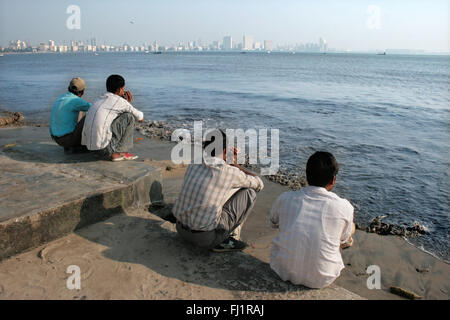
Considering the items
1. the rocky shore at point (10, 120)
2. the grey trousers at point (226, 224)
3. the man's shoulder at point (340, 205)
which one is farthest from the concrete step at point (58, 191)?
the rocky shore at point (10, 120)

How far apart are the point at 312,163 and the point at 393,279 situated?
85.7 inches

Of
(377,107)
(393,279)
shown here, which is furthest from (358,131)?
(393,279)

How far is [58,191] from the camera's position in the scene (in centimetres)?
346

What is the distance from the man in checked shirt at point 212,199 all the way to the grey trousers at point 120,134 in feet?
6.23

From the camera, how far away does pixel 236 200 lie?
3125 mm

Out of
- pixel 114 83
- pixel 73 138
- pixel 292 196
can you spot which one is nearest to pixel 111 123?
pixel 114 83

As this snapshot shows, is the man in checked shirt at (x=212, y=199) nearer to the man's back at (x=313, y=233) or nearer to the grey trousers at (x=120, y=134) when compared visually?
the man's back at (x=313, y=233)

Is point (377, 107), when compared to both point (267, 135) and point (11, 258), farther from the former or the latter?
point (11, 258)

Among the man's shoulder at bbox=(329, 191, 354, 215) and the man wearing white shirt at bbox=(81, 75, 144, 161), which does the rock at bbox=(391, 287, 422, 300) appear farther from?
the man wearing white shirt at bbox=(81, 75, 144, 161)

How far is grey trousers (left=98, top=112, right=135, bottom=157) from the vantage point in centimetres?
451

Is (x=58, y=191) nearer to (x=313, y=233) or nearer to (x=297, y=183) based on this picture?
(x=313, y=233)

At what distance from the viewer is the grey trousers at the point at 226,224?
296 cm

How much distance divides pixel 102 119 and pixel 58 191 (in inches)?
50.2

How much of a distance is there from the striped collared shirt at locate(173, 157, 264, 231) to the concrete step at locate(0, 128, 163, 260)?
3.41ft
